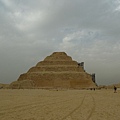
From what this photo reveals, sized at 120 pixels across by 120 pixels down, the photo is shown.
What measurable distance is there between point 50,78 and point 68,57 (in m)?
17.2

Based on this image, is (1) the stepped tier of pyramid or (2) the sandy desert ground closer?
(2) the sandy desert ground

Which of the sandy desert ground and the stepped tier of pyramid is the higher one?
the stepped tier of pyramid

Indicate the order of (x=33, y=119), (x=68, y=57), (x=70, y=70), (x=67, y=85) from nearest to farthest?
1. (x=33, y=119)
2. (x=67, y=85)
3. (x=70, y=70)
4. (x=68, y=57)

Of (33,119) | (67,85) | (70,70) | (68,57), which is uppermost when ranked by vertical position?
(68,57)

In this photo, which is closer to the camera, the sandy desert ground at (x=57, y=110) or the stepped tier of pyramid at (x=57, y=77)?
the sandy desert ground at (x=57, y=110)

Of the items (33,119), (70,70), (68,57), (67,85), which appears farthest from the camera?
(68,57)

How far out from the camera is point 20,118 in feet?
29.1

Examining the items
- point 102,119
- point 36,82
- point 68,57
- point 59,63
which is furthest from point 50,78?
point 102,119

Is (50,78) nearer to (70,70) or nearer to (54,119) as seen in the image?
(70,70)

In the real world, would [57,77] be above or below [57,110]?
above

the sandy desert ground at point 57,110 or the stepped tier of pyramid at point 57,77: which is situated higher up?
the stepped tier of pyramid at point 57,77

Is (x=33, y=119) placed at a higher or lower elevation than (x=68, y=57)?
lower

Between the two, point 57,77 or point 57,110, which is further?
point 57,77

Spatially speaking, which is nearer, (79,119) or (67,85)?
(79,119)
